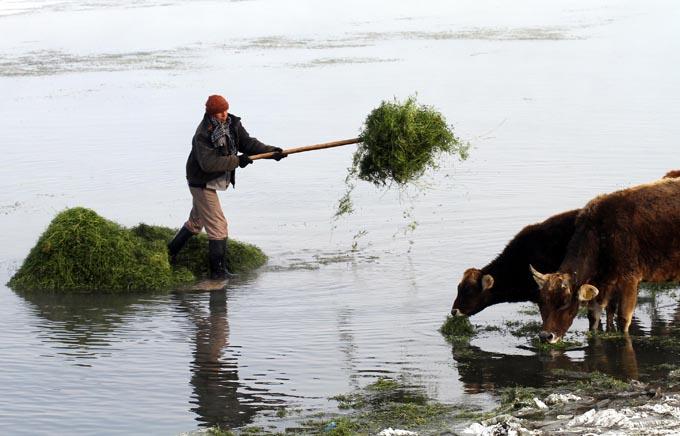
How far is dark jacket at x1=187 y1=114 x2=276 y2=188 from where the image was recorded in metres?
14.5

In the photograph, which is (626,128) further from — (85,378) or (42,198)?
(85,378)

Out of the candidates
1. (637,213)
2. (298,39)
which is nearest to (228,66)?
(298,39)

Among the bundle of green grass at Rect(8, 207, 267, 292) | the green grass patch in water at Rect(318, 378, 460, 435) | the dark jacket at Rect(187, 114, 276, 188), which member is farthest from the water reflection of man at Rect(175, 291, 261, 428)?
the dark jacket at Rect(187, 114, 276, 188)

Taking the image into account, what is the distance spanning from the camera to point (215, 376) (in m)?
11.4

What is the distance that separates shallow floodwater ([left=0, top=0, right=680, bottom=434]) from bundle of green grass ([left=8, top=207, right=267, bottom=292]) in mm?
389

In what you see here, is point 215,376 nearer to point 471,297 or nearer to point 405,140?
point 471,297

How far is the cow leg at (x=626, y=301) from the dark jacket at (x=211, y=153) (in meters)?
4.86

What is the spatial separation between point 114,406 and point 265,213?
7.88 meters

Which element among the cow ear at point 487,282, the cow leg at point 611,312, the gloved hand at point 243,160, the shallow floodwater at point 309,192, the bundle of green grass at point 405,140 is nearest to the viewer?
the shallow floodwater at point 309,192

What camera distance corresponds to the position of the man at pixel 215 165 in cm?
1448

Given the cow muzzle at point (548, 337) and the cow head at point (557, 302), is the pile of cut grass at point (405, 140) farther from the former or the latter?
the cow muzzle at point (548, 337)

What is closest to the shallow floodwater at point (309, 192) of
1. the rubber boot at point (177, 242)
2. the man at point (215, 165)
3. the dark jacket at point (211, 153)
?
the man at point (215, 165)

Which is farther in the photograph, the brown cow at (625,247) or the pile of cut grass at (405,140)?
the pile of cut grass at (405,140)

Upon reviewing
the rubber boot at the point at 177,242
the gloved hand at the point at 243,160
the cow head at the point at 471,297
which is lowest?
the cow head at the point at 471,297
